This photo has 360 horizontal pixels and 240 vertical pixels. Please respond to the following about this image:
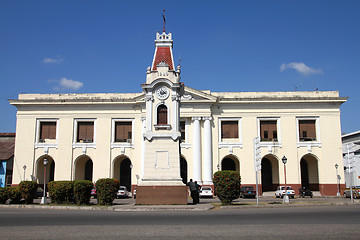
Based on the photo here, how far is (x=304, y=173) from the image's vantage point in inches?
1635

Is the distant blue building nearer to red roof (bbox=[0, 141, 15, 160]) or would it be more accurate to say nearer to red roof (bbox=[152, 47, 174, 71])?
red roof (bbox=[0, 141, 15, 160])

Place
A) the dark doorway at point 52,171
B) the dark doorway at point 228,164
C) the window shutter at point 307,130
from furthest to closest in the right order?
the dark doorway at point 228,164 < the dark doorway at point 52,171 < the window shutter at point 307,130

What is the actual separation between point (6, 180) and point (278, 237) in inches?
1515

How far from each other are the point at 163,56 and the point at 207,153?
60.0ft

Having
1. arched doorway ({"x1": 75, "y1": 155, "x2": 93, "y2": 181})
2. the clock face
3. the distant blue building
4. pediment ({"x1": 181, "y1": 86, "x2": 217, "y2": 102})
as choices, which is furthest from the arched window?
the distant blue building

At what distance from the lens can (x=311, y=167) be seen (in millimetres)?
41062

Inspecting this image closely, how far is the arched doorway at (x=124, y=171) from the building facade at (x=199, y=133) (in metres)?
0.84

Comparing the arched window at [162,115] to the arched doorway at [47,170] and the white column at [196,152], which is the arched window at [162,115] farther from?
the arched doorway at [47,170]

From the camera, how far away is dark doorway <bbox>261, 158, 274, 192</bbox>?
40438 mm

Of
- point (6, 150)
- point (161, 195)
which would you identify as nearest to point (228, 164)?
point (161, 195)

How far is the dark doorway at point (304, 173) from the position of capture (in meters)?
40.9

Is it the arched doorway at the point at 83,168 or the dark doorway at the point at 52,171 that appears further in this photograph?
the dark doorway at the point at 52,171

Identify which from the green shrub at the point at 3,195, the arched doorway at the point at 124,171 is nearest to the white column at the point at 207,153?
the arched doorway at the point at 124,171

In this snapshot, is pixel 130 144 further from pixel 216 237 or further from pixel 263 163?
pixel 216 237
